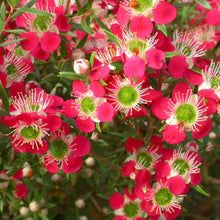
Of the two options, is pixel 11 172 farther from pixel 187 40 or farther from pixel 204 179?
pixel 204 179

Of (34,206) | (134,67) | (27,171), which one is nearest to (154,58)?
(134,67)

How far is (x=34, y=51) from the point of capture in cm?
140

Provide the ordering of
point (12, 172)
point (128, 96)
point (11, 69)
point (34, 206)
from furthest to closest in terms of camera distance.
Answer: point (34, 206) → point (12, 172) → point (11, 69) → point (128, 96)

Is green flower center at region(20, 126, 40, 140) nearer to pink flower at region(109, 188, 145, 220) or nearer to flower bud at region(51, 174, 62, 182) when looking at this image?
pink flower at region(109, 188, 145, 220)

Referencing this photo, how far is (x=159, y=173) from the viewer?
56.8 inches

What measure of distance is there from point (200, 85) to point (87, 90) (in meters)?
0.38

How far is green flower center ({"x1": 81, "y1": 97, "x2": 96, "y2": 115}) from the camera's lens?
1317 millimetres

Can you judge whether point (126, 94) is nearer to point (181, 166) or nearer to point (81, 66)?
point (81, 66)

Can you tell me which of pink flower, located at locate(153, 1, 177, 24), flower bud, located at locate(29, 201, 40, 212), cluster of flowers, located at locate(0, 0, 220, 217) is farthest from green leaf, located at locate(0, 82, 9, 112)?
flower bud, located at locate(29, 201, 40, 212)

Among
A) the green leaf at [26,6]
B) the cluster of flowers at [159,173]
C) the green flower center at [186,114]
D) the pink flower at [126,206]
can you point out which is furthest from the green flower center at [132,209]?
the green leaf at [26,6]

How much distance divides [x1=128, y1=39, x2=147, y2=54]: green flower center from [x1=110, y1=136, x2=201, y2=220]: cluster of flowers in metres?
0.37

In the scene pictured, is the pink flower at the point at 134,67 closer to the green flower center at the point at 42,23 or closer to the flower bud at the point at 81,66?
the flower bud at the point at 81,66

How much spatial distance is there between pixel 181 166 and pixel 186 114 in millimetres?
238

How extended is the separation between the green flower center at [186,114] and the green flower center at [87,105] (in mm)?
288
